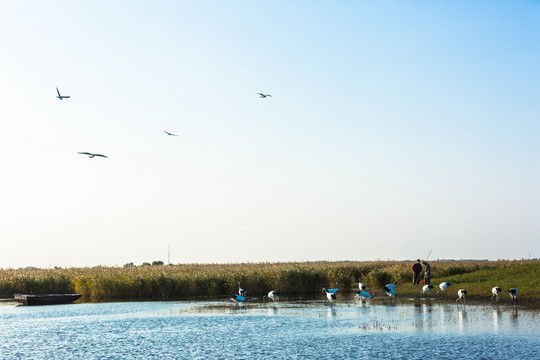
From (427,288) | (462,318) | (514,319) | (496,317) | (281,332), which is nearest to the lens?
(281,332)

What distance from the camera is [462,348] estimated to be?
79.6 feet

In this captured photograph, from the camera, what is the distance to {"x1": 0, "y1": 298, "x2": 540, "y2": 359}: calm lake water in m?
24.9

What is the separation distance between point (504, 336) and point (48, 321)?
90.9 ft

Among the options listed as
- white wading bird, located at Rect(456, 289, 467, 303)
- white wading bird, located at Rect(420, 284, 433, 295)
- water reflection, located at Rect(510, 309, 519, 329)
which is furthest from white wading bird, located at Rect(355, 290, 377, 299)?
water reflection, located at Rect(510, 309, 519, 329)

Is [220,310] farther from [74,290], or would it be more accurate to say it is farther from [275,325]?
[74,290]

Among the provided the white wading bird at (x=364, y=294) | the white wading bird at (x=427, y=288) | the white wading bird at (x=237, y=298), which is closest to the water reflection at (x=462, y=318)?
the white wading bird at (x=427, y=288)

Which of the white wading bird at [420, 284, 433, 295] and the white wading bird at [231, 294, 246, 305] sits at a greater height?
the white wading bird at [420, 284, 433, 295]

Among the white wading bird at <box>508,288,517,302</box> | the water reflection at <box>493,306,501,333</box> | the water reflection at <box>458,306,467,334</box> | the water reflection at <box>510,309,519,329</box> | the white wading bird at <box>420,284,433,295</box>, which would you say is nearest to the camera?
the water reflection at <box>493,306,501,333</box>

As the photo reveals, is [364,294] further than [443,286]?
Yes

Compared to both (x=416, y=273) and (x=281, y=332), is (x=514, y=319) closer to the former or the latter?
(x=281, y=332)

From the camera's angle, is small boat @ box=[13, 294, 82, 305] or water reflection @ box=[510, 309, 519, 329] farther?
small boat @ box=[13, 294, 82, 305]

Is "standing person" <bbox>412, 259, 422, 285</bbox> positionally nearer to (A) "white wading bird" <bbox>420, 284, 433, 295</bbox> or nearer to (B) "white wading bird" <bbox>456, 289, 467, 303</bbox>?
(A) "white wading bird" <bbox>420, 284, 433, 295</bbox>

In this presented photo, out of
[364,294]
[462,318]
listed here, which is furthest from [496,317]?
[364,294]

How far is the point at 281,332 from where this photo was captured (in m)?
30.6
